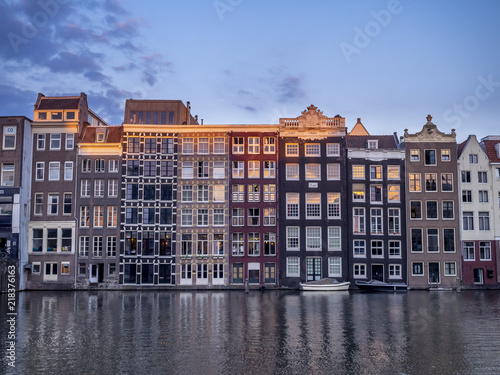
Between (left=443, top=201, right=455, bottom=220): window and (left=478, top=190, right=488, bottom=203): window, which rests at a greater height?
(left=478, top=190, right=488, bottom=203): window

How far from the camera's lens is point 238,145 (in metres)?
67.9

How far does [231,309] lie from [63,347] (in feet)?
61.0

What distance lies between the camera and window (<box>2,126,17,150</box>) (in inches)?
2571

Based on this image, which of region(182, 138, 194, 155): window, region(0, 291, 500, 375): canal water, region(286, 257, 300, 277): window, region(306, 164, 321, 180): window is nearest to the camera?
region(0, 291, 500, 375): canal water

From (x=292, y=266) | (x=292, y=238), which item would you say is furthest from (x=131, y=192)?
(x=292, y=266)

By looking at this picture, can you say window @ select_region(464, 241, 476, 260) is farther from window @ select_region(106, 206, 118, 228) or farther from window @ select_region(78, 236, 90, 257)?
window @ select_region(78, 236, 90, 257)

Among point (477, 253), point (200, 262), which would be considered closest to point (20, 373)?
point (200, 262)

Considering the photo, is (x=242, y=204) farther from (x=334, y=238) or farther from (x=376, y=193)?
(x=376, y=193)

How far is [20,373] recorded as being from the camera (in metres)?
25.3

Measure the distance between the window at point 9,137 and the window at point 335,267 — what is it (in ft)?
144

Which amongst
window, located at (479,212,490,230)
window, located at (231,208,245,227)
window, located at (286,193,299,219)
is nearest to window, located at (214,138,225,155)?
window, located at (231,208,245,227)

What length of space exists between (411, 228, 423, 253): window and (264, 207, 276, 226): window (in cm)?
1832

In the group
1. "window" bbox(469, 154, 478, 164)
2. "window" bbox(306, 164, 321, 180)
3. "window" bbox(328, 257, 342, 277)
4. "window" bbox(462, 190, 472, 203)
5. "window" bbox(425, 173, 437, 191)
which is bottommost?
"window" bbox(328, 257, 342, 277)

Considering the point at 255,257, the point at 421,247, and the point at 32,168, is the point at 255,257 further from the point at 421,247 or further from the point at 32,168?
the point at 32,168
